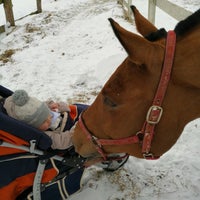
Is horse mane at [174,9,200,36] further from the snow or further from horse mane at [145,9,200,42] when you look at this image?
the snow

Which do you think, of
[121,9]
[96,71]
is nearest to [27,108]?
[96,71]

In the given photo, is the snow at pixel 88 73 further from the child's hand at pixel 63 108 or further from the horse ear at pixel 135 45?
the horse ear at pixel 135 45

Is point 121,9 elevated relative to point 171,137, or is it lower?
lower

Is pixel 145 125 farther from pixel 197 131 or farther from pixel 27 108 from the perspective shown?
pixel 197 131

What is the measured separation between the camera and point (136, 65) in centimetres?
169

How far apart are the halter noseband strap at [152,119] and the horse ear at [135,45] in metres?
0.09

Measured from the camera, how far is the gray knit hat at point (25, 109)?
2416mm

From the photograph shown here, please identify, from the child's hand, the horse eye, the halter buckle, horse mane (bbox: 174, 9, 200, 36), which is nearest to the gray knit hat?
the child's hand

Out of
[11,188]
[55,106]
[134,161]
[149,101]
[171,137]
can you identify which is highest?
[149,101]

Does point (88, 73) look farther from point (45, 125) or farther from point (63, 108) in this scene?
point (45, 125)

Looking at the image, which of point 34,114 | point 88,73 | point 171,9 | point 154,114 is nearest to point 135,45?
point 154,114

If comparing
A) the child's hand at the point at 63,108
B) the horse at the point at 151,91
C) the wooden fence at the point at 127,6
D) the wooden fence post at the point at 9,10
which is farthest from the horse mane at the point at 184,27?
the wooden fence post at the point at 9,10

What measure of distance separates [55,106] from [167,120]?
1340 mm

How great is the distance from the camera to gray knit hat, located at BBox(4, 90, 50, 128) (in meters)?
2.42
